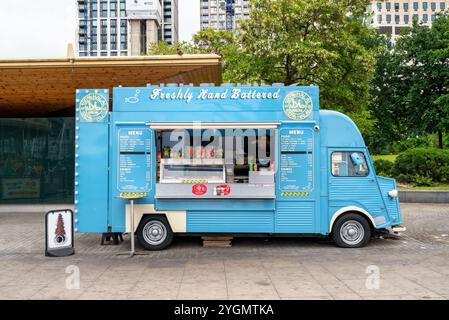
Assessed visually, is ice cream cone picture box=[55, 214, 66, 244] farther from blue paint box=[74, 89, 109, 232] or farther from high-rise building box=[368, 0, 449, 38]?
high-rise building box=[368, 0, 449, 38]

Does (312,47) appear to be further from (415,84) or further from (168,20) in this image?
(168,20)

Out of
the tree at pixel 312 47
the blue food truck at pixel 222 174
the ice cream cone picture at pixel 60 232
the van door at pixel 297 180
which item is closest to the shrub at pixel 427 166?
the tree at pixel 312 47

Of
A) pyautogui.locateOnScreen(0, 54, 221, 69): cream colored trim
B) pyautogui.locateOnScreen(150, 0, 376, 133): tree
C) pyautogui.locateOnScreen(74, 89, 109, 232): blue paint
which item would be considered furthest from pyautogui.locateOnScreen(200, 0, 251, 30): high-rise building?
pyautogui.locateOnScreen(74, 89, 109, 232): blue paint

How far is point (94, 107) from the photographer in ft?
31.2

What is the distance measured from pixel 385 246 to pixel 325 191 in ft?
6.57

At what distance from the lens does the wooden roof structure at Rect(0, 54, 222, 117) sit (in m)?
11.6

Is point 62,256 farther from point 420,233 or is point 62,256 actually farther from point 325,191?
point 420,233

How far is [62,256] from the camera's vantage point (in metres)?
9.02

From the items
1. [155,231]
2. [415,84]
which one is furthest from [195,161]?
[415,84]

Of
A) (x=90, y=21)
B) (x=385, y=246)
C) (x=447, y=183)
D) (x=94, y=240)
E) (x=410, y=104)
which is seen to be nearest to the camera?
(x=385, y=246)

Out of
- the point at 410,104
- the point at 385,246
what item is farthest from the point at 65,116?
the point at 410,104

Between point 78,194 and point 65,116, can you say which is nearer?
point 78,194

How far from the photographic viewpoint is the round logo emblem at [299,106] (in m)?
9.50

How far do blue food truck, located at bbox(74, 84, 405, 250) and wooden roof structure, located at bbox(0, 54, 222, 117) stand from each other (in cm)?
234
